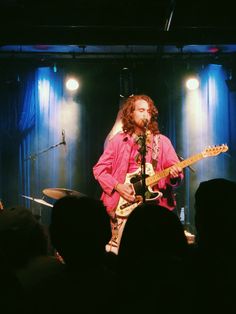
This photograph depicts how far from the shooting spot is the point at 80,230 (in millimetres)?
1876

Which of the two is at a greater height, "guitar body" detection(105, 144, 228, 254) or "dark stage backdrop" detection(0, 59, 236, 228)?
"dark stage backdrop" detection(0, 59, 236, 228)

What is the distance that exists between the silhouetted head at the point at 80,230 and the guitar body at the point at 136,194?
174 inches

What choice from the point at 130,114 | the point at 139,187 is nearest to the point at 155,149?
the point at 139,187

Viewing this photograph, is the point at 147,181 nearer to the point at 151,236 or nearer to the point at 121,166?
the point at 121,166

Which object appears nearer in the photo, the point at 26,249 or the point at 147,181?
the point at 26,249

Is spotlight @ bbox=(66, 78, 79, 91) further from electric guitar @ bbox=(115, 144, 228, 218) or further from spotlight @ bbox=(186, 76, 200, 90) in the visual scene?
electric guitar @ bbox=(115, 144, 228, 218)

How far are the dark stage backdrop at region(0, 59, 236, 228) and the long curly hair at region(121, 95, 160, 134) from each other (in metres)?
0.43

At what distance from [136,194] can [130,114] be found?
1789 millimetres

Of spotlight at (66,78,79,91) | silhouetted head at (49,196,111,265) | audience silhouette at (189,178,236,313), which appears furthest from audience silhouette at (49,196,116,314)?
spotlight at (66,78,79,91)

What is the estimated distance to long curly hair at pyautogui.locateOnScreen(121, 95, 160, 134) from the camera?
748cm

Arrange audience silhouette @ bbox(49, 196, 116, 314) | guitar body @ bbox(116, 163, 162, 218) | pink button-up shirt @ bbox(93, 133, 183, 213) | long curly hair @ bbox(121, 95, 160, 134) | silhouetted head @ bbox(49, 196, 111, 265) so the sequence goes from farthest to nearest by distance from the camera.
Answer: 1. long curly hair @ bbox(121, 95, 160, 134)
2. pink button-up shirt @ bbox(93, 133, 183, 213)
3. guitar body @ bbox(116, 163, 162, 218)
4. silhouetted head @ bbox(49, 196, 111, 265)
5. audience silhouette @ bbox(49, 196, 116, 314)

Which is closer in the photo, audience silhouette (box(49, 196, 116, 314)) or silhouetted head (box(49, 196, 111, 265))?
audience silhouette (box(49, 196, 116, 314))

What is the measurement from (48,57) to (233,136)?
404cm

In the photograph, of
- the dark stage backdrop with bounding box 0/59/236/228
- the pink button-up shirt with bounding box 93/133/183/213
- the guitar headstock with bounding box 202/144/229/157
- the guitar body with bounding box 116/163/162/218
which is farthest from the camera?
the dark stage backdrop with bounding box 0/59/236/228
